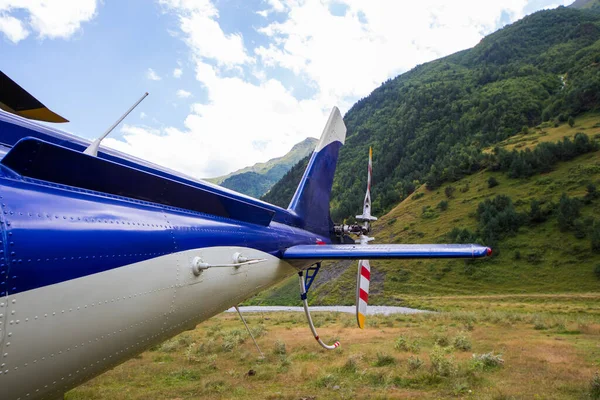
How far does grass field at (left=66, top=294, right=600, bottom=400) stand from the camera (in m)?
7.43

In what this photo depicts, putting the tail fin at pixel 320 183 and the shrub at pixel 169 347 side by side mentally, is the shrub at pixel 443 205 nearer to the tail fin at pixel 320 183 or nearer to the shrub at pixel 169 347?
the shrub at pixel 169 347

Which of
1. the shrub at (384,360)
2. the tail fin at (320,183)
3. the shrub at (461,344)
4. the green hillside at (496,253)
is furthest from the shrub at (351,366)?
the green hillside at (496,253)

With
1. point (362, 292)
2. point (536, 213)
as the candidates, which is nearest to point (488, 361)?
point (362, 292)

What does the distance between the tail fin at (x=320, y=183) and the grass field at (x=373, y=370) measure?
3654 millimetres

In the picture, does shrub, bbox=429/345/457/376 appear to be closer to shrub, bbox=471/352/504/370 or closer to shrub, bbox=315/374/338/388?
shrub, bbox=471/352/504/370

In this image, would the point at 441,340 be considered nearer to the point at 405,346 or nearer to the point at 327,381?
the point at 405,346

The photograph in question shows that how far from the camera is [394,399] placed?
22.9 ft

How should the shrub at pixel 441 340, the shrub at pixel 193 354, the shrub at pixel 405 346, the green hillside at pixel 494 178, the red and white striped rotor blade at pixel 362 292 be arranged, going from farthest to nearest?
the green hillside at pixel 494 178, the shrub at pixel 441 340, the shrub at pixel 193 354, the shrub at pixel 405 346, the red and white striped rotor blade at pixel 362 292

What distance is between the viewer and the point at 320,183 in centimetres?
995

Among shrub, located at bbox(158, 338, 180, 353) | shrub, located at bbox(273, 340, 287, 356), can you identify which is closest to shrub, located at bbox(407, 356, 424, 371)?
shrub, located at bbox(273, 340, 287, 356)

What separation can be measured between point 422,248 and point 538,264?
43.5 metres

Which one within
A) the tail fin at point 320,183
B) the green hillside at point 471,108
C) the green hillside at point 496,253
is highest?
the green hillside at point 471,108

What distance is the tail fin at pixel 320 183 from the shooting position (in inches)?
360

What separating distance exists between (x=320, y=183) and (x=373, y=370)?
4935mm
